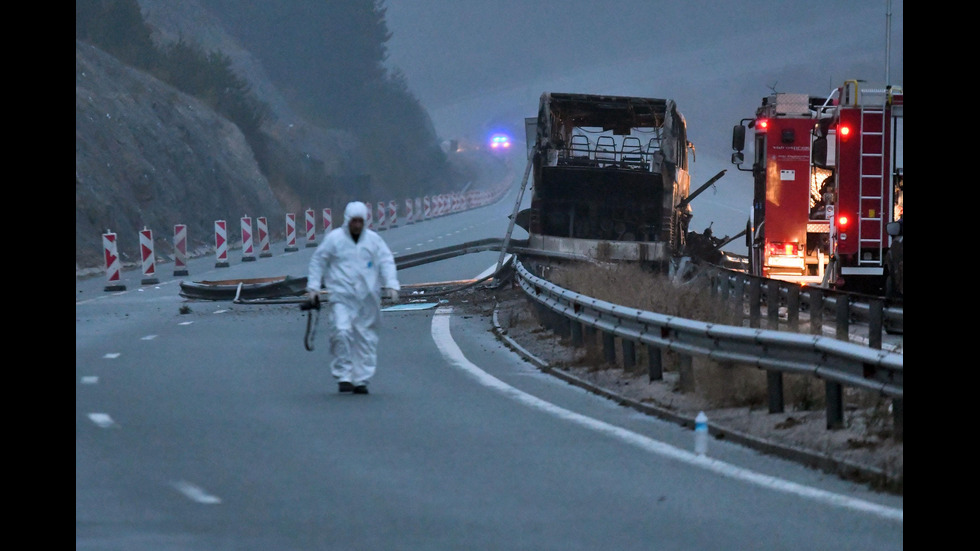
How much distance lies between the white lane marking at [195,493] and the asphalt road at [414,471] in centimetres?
2

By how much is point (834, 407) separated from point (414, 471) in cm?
284

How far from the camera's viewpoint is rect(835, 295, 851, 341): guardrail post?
15.7m

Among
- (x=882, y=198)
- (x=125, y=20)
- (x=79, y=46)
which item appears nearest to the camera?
(x=882, y=198)

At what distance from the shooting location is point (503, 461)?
922cm

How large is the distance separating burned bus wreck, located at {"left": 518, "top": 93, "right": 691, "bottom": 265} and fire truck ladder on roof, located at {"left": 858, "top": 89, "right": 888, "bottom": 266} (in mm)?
4291

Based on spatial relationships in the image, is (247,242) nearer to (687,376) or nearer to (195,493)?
(687,376)

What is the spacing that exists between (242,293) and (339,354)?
33.4ft

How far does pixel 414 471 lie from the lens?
8.88 meters

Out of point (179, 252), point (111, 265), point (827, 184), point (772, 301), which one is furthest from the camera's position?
point (179, 252)

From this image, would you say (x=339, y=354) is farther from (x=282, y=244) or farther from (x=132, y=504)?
(x=282, y=244)

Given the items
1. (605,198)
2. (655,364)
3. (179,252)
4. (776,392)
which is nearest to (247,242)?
(179,252)

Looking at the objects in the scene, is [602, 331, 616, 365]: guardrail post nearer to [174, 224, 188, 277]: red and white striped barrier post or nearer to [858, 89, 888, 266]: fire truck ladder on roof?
[858, 89, 888, 266]: fire truck ladder on roof

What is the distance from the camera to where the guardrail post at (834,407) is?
9469 mm
